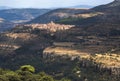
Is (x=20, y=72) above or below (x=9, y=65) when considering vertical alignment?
above

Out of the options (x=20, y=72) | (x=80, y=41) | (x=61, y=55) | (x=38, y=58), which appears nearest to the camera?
(x=20, y=72)

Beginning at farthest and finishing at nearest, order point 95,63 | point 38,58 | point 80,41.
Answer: point 80,41 < point 38,58 < point 95,63

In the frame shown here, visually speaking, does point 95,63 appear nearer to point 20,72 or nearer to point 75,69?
point 75,69

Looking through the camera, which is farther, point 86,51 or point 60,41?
point 60,41

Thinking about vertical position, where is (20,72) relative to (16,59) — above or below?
above

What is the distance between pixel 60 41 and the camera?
199 metres

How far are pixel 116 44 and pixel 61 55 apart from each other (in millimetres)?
20464

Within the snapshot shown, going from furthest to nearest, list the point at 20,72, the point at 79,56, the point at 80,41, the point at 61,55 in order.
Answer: the point at 80,41
the point at 61,55
the point at 79,56
the point at 20,72

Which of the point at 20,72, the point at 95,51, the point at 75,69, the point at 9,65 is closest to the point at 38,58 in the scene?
the point at 9,65

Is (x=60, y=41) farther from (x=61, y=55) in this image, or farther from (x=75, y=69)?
(x=75, y=69)

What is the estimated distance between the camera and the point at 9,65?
589ft

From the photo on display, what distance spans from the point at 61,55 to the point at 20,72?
63.5 m

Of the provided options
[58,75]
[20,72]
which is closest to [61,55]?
[58,75]

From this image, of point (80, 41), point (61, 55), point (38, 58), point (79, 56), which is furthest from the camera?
point (80, 41)
